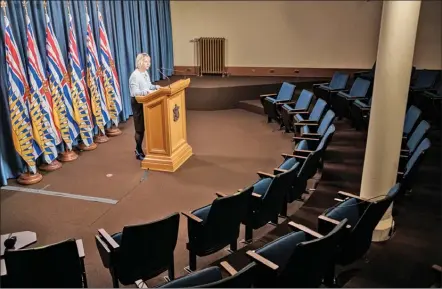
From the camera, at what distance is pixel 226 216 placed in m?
3.47

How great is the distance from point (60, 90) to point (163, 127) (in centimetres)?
174

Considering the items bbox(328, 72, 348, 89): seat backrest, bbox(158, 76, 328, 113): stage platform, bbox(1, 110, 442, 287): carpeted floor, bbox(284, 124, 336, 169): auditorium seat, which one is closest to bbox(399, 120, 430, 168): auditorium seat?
bbox(1, 110, 442, 287): carpeted floor

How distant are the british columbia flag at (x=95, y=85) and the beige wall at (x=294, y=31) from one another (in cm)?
451

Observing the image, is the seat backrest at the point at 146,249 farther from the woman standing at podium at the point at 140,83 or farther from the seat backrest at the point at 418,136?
the seat backrest at the point at 418,136

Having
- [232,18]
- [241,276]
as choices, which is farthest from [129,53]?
[241,276]

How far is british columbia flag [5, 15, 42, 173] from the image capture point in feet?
17.1

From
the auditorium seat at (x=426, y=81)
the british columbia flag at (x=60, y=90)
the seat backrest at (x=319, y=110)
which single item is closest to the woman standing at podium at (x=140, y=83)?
the british columbia flag at (x=60, y=90)

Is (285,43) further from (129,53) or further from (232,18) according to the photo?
(129,53)

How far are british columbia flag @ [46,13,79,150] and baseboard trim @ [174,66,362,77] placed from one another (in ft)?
17.4

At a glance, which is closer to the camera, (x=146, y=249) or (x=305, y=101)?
(x=146, y=249)

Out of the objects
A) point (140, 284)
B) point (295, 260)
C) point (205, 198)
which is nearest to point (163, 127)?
point (205, 198)

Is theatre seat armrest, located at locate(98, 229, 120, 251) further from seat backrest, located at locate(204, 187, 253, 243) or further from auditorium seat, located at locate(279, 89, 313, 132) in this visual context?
auditorium seat, located at locate(279, 89, 313, 132)

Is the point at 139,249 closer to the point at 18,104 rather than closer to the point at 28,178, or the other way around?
the point at 28,178

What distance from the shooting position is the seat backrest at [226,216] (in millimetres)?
3367
